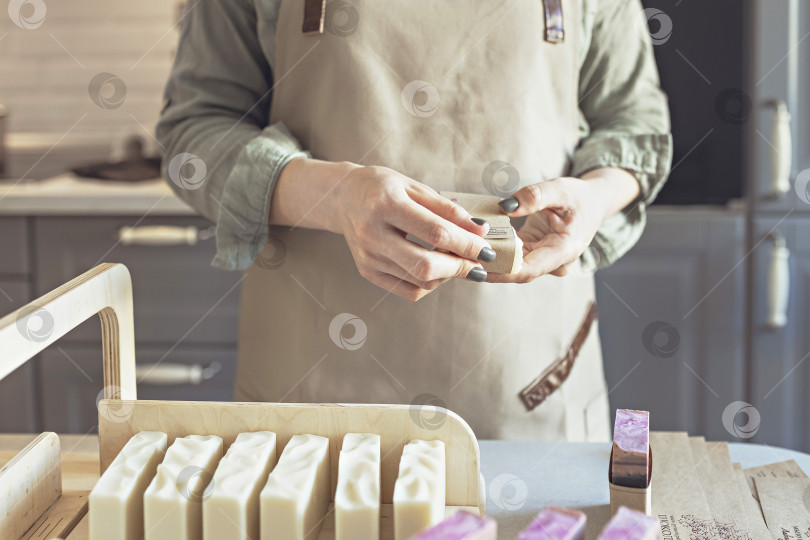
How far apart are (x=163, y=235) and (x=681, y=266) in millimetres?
1020

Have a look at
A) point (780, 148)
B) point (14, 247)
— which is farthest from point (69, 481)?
point (780, 148)

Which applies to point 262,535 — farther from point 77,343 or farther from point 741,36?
point 741,36

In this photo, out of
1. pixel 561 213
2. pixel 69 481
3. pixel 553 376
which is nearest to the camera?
pixel 69 481

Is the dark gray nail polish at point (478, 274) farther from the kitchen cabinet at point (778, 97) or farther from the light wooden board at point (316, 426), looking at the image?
the kitchen cabinet at point (778, 97)

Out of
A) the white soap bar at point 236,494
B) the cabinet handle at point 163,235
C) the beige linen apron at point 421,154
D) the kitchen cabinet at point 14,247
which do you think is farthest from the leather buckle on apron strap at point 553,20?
the kitchen cabinet at point 14,247

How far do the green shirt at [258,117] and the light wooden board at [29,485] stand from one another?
1.04 ft

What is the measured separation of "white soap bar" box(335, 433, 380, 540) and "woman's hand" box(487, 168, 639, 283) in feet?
0.80

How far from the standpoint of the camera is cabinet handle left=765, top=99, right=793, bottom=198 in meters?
1.56

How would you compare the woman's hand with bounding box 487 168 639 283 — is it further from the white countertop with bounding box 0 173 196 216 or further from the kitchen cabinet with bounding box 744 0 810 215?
the white countertop with bounding box 0 173 196 216

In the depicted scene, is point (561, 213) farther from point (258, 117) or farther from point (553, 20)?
point (258, 117)

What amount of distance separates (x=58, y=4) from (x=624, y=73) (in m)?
1.59

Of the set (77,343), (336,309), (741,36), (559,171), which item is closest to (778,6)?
(741,36)

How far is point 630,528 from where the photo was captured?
0.48 meters

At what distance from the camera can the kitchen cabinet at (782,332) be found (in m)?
1.59
